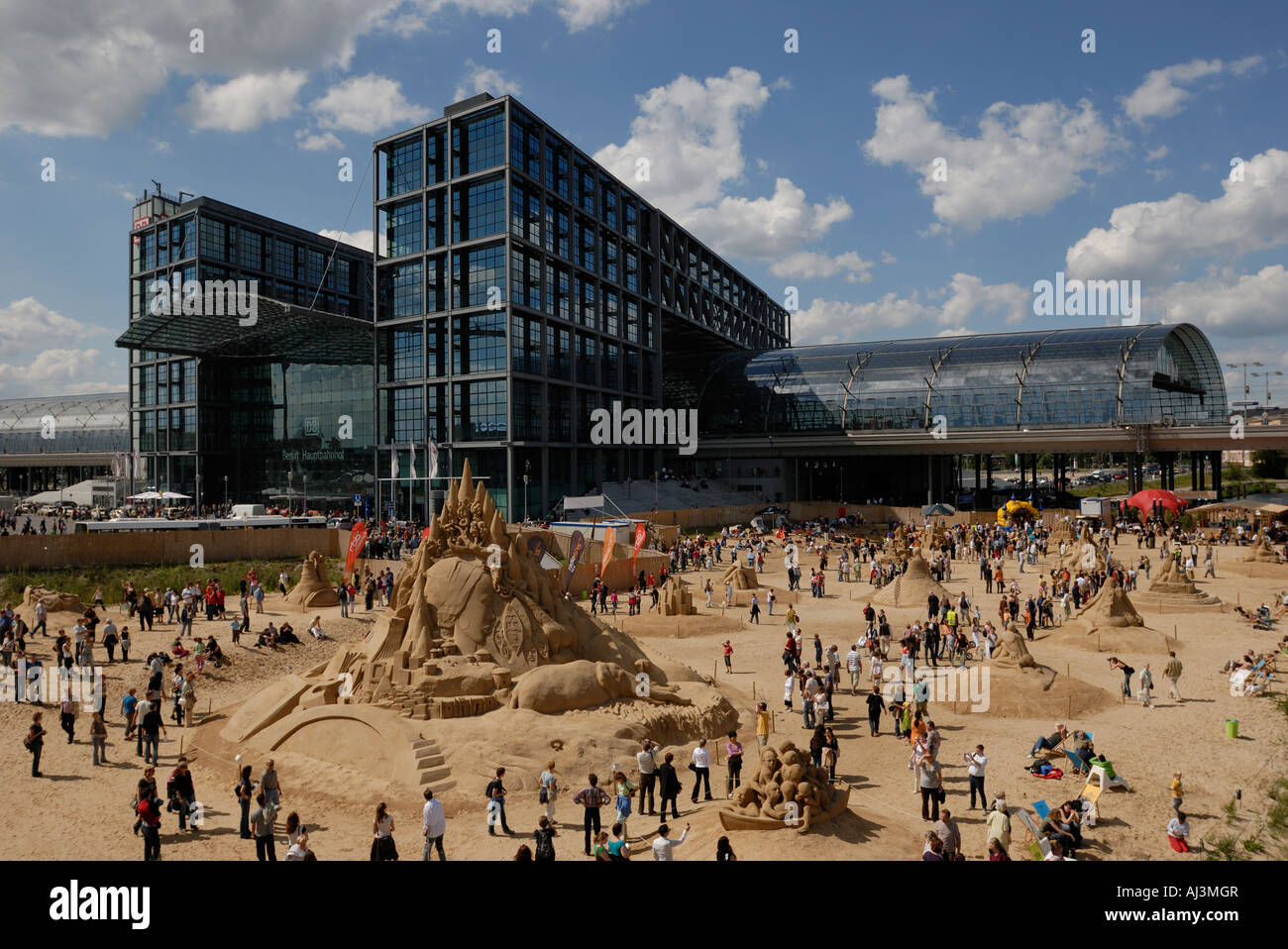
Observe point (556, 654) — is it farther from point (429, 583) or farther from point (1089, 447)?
point (1089, 447)

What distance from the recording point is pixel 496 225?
63.6 m

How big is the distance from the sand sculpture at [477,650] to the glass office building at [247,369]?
148 ft

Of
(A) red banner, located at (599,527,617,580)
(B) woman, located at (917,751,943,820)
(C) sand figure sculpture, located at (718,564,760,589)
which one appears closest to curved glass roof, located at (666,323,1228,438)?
(C) sand figure sculpture, located at (718,564,760,589)

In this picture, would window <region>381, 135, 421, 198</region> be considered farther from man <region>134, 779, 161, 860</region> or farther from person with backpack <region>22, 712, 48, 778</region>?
man <region>134, 779, 161, 860</region>

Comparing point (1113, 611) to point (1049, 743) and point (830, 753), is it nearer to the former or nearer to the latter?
point (1049, 743)

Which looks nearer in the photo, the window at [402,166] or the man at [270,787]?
the man at [270,787]

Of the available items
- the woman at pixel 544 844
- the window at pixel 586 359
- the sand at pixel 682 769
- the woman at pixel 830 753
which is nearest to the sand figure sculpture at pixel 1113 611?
the sand at pixel 682 769

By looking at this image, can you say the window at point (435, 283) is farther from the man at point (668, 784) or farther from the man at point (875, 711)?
the man at point (668, 784)

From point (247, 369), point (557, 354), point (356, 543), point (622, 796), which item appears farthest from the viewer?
point (247, 369)

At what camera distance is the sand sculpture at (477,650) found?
18938 mm

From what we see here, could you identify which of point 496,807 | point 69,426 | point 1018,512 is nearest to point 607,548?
point 496,807

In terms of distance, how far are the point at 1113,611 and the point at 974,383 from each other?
52.9m

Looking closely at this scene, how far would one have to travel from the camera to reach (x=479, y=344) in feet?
212

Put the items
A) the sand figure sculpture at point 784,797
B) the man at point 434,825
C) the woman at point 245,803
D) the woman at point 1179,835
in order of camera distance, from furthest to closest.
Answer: the woman at point 245,803, the woman at point 1179,835, the man at point 434,825, the sand figure sculpture at point 784,797
